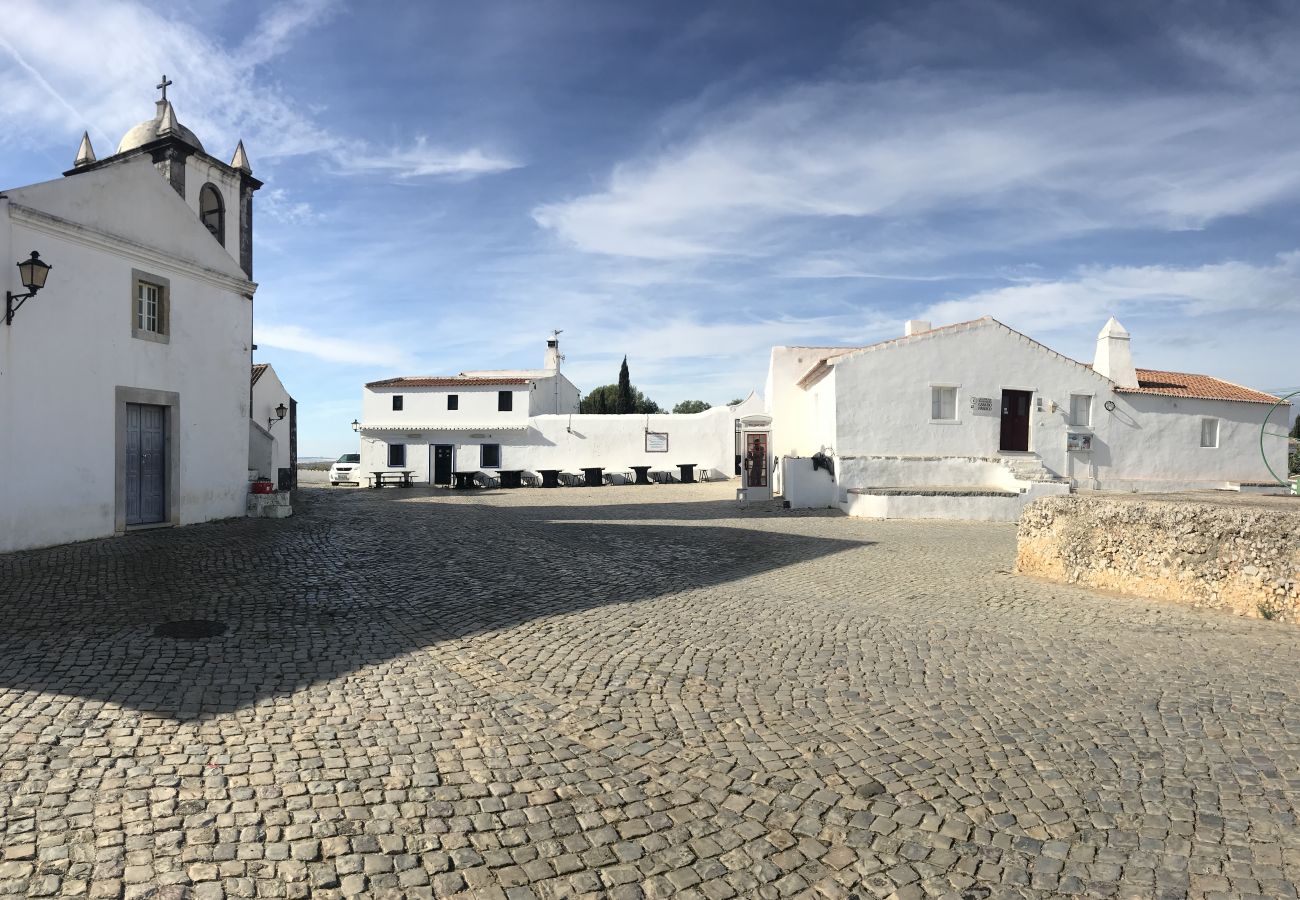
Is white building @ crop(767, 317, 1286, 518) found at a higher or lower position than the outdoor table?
higher

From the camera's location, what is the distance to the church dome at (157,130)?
17656mm

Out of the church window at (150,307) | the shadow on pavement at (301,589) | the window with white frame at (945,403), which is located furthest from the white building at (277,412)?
the window with white frame at (945,403)

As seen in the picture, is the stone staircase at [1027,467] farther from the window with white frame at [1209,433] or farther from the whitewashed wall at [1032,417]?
the window with white frame at [1209,433]

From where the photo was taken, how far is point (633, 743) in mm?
4148

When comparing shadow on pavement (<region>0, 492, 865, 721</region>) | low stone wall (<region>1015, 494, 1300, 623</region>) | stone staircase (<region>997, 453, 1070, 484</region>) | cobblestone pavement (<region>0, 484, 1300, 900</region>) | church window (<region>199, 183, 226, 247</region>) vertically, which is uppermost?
church window (<region>199, 183, 226, 247</region>)

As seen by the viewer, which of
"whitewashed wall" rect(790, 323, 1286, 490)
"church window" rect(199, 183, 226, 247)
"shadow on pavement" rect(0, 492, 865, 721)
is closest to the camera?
"shadow on pavement" rect(0, 492, 865, 721)

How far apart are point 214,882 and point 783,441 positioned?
22930 millimetres

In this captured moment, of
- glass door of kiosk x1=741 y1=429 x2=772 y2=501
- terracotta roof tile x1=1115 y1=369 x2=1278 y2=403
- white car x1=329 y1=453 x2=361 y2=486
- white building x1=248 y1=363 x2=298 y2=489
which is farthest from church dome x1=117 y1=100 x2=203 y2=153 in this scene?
terracotta roof tile x1=1115 y1=369 x2=1278 y2=403

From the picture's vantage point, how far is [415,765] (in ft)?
12.4

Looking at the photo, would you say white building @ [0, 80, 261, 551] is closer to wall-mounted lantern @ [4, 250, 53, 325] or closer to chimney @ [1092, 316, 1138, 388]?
wall-mounted lantern @ [4, 250, 53, 325]

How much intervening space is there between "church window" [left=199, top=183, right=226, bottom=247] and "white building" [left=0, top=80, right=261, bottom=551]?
4110mm

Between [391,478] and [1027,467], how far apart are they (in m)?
24.9

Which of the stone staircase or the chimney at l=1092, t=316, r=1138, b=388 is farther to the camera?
→ the chimney at l=1092, t=316, r=1138, b=388

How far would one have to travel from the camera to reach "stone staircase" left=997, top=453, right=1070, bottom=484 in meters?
18.9
